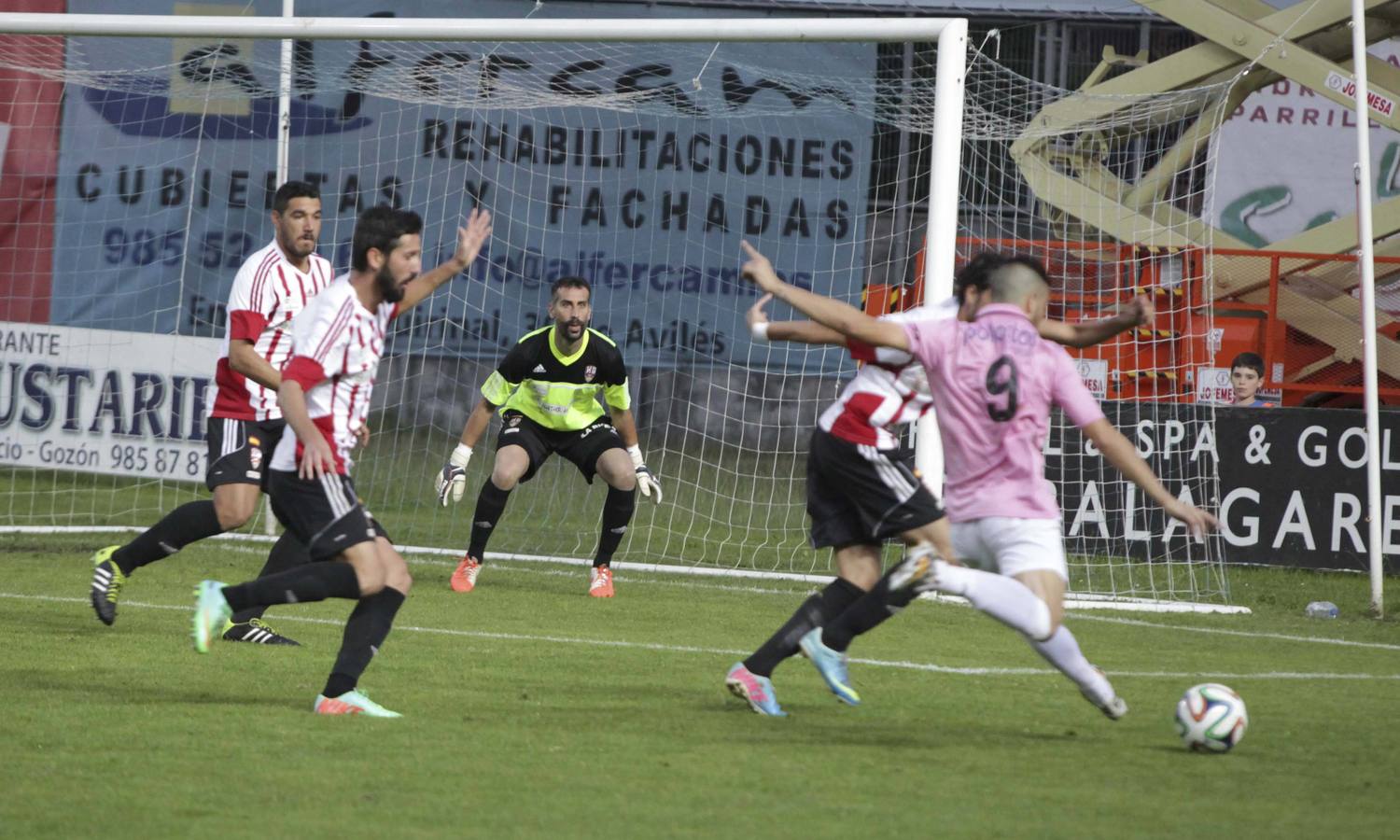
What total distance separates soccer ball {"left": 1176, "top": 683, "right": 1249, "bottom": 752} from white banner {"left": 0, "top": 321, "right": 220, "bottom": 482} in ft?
28.9

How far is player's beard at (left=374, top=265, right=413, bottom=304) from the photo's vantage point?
5934mm

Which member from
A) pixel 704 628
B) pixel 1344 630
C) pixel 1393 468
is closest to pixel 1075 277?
pixel 1393 468

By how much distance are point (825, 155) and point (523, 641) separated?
9.27 metres

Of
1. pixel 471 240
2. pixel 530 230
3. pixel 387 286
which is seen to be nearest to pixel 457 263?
pixel 471 240

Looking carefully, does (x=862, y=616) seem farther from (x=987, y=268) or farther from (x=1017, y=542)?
(x=987, y=268)

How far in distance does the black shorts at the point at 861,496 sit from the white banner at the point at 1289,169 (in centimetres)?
1319

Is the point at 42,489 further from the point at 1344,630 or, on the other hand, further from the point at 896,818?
the point at 896,818

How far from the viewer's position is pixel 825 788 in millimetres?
4930

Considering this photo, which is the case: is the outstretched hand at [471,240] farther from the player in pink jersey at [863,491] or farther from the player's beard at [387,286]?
the player in pink jersey at [863,491]

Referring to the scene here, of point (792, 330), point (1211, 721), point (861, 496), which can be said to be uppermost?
point (792, 330)

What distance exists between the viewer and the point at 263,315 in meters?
7.71

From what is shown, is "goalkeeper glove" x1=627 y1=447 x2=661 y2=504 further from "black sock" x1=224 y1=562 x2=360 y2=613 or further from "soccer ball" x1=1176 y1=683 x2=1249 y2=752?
"soccer ball" x1=1176 y1=683 x2=1249 y2=752

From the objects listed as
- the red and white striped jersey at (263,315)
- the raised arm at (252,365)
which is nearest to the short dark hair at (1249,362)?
the red and white striped jersey at (263,315)

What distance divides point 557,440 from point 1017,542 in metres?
5.51
